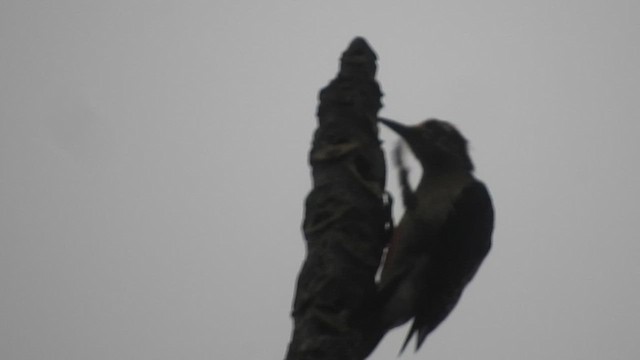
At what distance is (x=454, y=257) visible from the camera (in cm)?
557

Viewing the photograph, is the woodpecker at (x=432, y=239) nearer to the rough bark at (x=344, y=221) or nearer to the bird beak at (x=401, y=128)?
the bird beak at (x=401, y=128)

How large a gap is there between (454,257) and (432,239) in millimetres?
288

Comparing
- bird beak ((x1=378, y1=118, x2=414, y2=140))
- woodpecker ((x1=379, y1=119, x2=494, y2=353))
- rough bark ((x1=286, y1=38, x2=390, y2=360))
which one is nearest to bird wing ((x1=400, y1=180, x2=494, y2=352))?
woodpecker ((x1=379, y1=119, x2=494, y2=353))

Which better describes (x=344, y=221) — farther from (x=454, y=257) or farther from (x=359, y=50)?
(x=454, y=257)

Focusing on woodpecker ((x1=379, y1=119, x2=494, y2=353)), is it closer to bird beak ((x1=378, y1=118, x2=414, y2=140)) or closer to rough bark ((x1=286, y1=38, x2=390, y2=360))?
bird beak ((x1=378, y1=118, x2=414, y2=140))

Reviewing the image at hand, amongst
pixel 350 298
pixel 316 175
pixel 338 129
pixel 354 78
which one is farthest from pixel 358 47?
pixel 350 298

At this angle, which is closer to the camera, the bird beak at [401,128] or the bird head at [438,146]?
the bird beak at [401,128]

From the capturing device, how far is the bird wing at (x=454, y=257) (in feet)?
18.0

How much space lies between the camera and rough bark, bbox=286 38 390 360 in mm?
3506

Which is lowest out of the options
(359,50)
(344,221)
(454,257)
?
(344,221)

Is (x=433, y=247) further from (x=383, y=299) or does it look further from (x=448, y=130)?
(x=448, y=130)

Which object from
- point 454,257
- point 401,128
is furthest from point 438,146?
point 454,257

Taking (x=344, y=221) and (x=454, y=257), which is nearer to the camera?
(x=344, y=221)

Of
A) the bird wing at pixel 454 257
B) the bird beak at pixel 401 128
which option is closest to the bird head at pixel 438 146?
the bird beak at pixel 401 128
